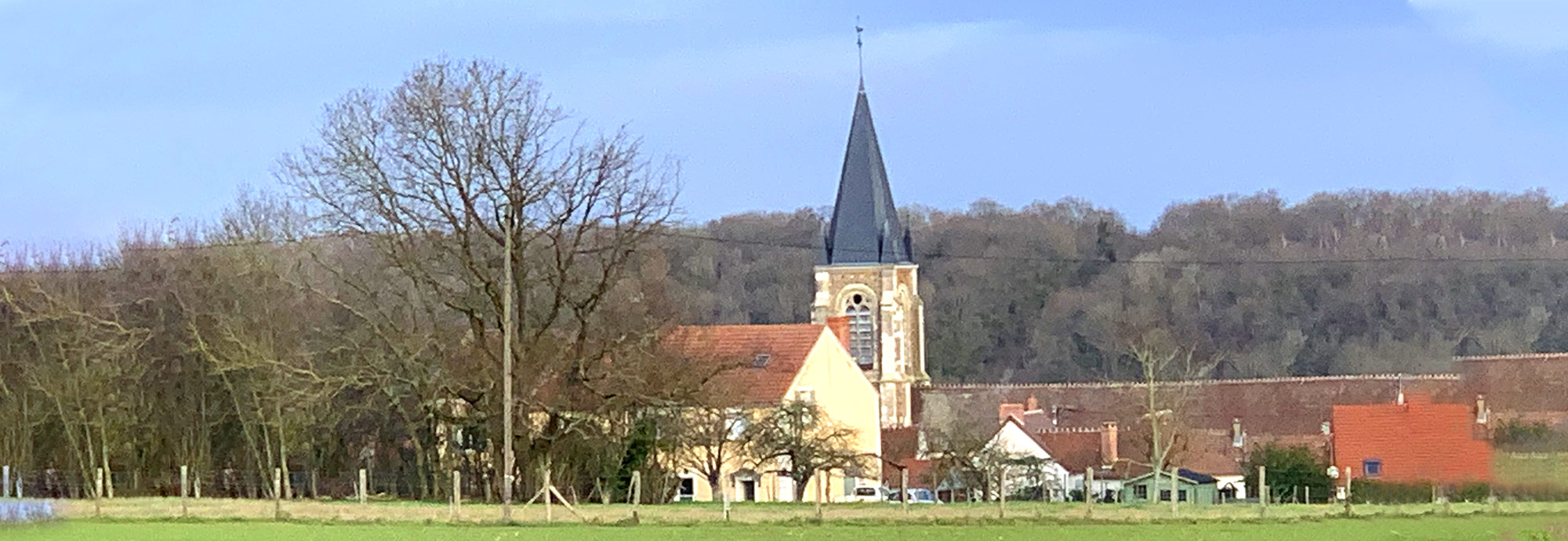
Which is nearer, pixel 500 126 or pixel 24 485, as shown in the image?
pixel 500 126

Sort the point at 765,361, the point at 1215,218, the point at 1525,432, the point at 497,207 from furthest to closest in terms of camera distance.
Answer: the point at 1215,218 → the point at 765,361 → the point at 497,207 → the point at 1525,432

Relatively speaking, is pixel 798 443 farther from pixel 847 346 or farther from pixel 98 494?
pixel 847 346

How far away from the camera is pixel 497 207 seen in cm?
3859

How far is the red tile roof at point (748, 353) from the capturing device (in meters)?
42.2

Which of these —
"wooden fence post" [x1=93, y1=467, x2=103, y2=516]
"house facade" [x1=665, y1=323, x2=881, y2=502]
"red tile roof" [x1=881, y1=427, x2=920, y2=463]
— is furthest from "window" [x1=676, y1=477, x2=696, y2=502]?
"wooden fence post" [x1=93, y1=467, x2=103, y2=516]

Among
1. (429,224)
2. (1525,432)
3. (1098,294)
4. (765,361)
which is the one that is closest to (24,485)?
(429,224)

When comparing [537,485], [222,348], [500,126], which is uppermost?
[500,126]

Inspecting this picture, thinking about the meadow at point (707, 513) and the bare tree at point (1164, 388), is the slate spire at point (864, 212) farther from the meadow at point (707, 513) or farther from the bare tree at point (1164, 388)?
the meadow at point (707, 513)

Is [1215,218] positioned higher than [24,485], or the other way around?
[1215,218]

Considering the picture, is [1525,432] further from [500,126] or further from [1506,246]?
[1506,246]

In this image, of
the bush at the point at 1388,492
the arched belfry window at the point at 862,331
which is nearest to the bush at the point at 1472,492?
the bush at the point at 1388,492

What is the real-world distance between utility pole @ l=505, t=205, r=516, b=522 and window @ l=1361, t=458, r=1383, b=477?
40.2 ft

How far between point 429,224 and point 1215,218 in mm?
51460

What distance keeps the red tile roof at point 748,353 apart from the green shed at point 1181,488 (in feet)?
26.2
